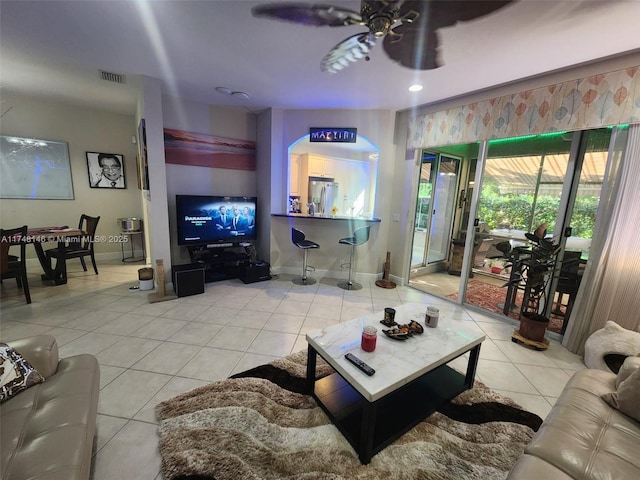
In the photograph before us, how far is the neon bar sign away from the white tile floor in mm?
2341

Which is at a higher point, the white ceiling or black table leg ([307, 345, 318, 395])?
the white ceiling

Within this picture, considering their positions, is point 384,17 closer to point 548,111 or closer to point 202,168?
point 548,111

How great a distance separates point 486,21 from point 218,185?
12.6ft

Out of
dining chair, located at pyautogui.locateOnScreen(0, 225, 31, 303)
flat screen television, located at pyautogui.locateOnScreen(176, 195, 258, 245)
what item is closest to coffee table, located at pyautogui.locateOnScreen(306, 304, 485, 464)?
flat screen television, located at pyautogui.locateOnScreen(176, 195, 258, 245)

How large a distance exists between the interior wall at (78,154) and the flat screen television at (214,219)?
2.38 meters

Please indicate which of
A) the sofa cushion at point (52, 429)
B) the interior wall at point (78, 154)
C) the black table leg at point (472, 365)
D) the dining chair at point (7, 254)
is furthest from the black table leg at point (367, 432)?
the interior wall at point (78, 154)

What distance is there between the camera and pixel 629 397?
1.27 metres

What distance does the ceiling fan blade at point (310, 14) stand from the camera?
5.38 feet

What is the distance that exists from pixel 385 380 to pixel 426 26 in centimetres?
239

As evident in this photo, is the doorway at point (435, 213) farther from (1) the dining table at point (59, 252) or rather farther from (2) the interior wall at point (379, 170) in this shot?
(1) the dining table at point (59, 252)

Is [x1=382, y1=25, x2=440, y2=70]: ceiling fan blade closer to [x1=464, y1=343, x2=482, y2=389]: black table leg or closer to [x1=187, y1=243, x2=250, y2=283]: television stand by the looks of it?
[x1=464, y1=343, x2=482, y2=389]: black table leg

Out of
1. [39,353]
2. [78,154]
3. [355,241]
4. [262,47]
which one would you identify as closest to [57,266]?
[78,154]

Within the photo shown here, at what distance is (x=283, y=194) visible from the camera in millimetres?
4363

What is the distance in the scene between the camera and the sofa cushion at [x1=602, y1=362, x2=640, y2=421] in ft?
4.10
